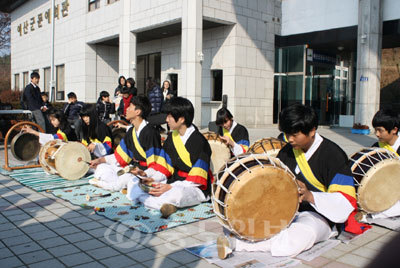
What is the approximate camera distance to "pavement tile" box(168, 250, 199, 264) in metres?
2.98

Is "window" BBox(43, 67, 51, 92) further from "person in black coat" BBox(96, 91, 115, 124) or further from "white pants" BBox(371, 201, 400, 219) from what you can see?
"white pants" BBox(371, 201, 400, 219)

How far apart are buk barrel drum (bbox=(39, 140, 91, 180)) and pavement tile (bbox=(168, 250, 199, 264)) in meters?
3.27

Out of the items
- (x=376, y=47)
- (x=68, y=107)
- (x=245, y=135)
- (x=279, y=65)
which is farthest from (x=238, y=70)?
(x=245, y=135)

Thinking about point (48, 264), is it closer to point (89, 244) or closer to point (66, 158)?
point (89, 244)

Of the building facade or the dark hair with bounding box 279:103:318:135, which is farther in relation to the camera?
the building facade

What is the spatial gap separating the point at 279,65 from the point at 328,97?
294 centimetres

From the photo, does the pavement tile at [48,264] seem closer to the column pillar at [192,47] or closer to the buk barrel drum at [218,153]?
the buk barrel drum at [218,153]

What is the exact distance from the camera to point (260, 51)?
49.6 feet

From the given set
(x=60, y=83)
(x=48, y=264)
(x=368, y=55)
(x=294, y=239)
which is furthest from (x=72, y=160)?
(x=60, y=83)

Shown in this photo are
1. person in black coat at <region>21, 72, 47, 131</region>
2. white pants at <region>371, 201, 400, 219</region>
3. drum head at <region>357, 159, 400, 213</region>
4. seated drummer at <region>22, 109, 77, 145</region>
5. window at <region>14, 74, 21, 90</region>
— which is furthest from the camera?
window at <region>14, 74, 21, 90</region>

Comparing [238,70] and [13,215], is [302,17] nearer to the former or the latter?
[238,70]

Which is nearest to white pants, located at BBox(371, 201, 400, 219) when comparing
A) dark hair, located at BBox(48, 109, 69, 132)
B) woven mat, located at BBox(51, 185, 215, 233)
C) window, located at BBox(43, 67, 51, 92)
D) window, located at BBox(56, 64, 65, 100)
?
woven mat, located at BBox(51, 185, 215, 233)

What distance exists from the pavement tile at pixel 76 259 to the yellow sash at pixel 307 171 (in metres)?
1.90

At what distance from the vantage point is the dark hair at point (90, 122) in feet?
20.6
